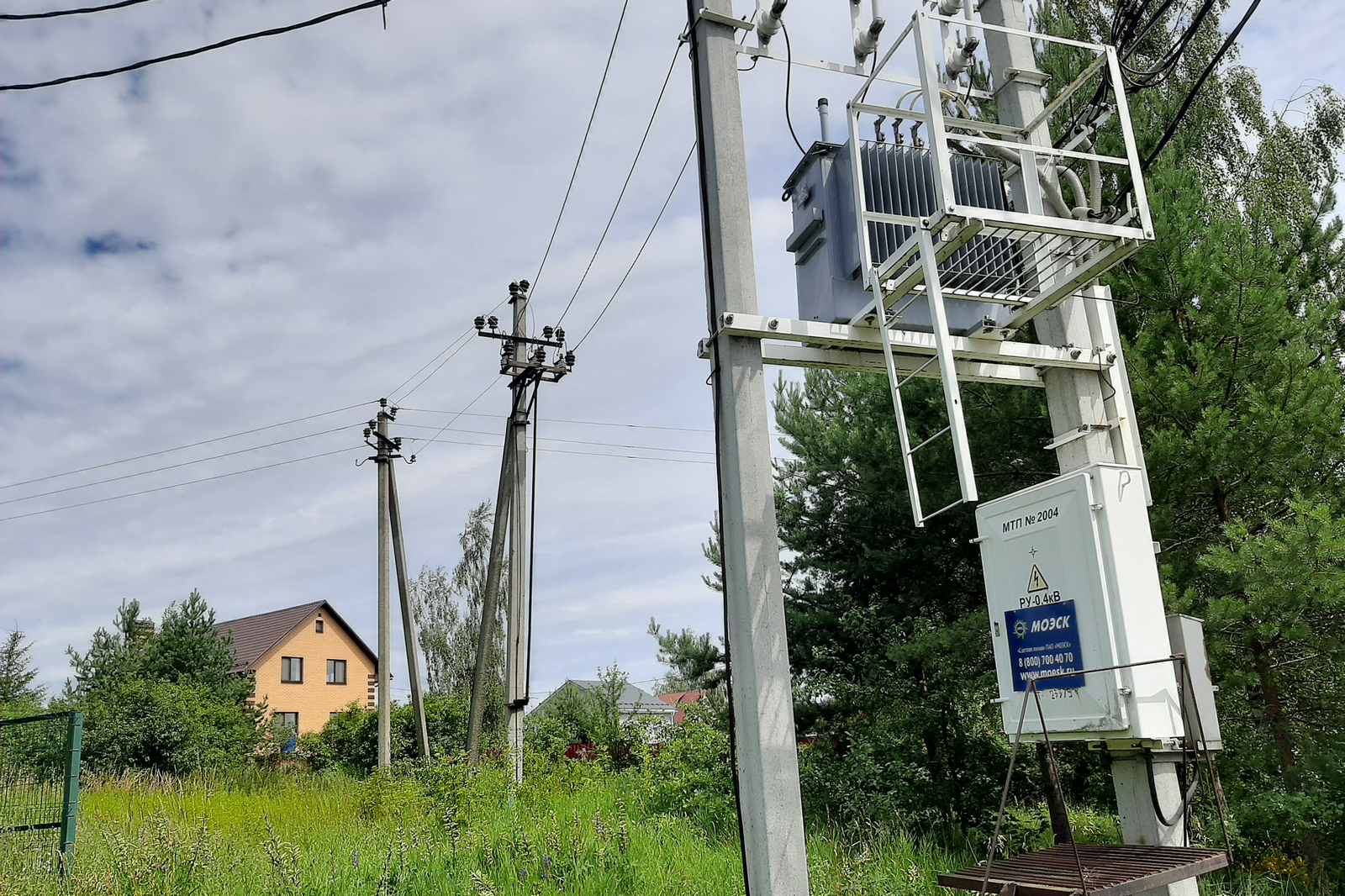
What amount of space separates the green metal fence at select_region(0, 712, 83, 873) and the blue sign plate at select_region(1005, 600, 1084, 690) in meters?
8.36

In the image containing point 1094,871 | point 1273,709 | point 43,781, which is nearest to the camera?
point 1094,871

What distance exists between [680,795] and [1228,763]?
6328mm

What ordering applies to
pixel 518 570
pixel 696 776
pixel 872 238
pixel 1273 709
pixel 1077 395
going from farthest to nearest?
pixel 518 570 → pixel 696 776 → pixel 1273 709 → pixel 1077 395 → pixel 872 238

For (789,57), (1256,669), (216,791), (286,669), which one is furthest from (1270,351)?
(286,669)

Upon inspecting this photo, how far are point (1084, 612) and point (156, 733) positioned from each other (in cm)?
2328

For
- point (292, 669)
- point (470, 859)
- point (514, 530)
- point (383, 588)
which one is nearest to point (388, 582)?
point (383, 588)

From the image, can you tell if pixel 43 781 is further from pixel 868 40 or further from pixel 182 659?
pixel 182 659

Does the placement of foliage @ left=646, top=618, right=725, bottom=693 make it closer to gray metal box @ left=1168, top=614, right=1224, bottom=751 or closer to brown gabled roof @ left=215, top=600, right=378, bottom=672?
gray metal box @ left=1168, top=614, right=1224, bottom=751

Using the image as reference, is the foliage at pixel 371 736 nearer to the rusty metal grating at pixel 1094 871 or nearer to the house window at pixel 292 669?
the house window at pixel 292 669

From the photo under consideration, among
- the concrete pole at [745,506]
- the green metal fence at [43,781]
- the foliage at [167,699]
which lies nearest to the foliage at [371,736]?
the foliage at [167,699]

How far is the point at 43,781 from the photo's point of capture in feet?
30.9

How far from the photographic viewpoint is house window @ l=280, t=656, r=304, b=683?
38.7 m

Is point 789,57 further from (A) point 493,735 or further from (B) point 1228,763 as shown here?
(A) point 493,735

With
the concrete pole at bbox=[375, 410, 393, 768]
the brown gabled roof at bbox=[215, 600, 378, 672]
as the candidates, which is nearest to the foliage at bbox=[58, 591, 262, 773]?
the concrete pole at bbox=[375, 410, 393, 768]
